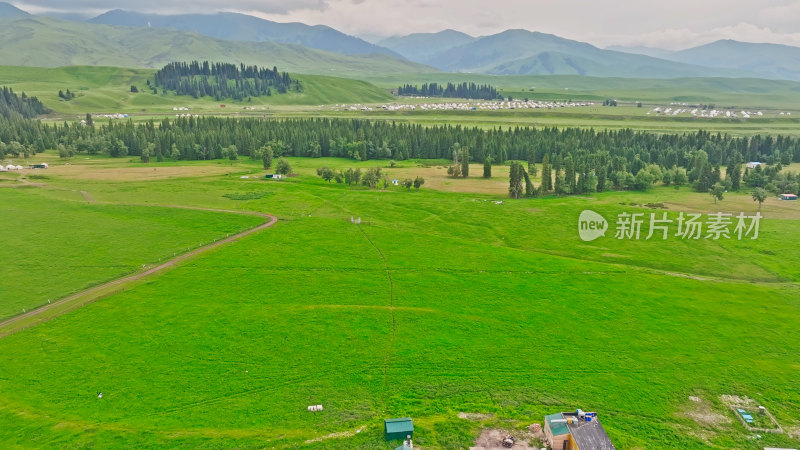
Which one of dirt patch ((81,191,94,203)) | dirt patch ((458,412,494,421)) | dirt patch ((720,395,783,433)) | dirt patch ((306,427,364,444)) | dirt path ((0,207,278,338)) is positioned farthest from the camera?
dirt patch ((81,191,94,203))

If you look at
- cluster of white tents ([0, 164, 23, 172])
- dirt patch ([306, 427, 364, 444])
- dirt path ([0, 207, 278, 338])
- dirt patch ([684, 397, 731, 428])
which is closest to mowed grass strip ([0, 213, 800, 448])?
dirt patch ([306, 427, 364, 444])

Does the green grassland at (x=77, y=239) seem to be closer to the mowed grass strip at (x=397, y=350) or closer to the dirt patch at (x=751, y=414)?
the mowed grass strip at (x=397, y=350)

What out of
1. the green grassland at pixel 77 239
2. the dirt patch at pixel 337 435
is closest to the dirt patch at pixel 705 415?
the dirt patch at pixel 337 435

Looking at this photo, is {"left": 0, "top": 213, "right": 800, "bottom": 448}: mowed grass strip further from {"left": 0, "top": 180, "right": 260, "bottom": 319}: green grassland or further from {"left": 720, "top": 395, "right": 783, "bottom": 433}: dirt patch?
{"left": 0, "top": 180, "right": 260, "bottom": 319}: green grassland

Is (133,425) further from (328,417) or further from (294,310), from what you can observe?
(294,310)

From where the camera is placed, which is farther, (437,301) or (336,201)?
(336,201)

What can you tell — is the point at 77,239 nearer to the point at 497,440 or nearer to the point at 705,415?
the point at 497,440

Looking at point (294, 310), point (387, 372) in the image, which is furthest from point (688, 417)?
point (294, 310)

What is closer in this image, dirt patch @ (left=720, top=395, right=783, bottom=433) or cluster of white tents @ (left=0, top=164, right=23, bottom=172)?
dirt patch @ (left=720, top=395, right=783, bottom=433)
